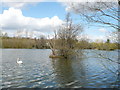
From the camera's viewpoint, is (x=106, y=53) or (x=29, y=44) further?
(x=29, y=44)

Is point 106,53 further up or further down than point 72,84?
further up

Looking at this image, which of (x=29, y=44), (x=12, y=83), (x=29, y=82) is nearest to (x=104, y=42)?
(x=29, y=82)

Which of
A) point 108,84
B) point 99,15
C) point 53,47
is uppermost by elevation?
point 99,15

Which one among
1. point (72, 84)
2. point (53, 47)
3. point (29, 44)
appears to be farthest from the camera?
point (29, 44)

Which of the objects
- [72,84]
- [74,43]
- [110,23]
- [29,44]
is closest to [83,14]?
[110,23]

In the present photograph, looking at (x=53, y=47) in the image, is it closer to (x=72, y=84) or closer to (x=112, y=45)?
(x=72, y=84)

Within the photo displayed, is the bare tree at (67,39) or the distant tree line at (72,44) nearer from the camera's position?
the distant tree line at (72,44)

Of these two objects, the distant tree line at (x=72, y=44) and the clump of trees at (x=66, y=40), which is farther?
the clump of trees at (x=66, y=40)

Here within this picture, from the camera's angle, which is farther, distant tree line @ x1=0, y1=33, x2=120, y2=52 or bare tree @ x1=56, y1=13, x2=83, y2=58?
bare tree @ x1=56, y1=13, x2=83, y2=58

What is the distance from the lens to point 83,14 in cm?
561

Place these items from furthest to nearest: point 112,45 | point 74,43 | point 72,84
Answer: point 74,43, point 72,84, point 112,45

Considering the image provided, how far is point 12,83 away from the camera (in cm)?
840

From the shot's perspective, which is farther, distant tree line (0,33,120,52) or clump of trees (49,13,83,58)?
clump of trees (49,13,83,58)

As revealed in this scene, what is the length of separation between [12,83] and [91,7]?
5995 millimetres
